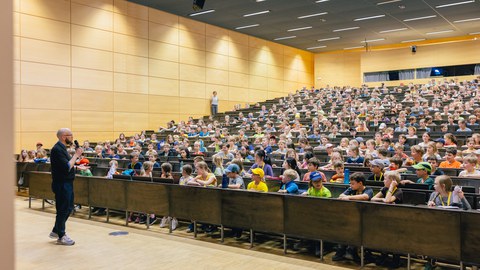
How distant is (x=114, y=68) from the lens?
17125 mm

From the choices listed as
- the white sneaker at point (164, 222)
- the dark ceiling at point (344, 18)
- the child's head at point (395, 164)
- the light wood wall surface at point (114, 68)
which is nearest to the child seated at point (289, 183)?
the child's head at point (395, 164)

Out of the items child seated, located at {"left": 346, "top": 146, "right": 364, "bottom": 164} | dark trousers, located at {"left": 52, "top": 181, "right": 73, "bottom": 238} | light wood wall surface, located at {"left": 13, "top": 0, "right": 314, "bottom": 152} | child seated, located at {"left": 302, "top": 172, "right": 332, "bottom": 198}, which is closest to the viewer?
child seated, located at {"left": 302, "top": 172, "right": 332, "bottom": 198}

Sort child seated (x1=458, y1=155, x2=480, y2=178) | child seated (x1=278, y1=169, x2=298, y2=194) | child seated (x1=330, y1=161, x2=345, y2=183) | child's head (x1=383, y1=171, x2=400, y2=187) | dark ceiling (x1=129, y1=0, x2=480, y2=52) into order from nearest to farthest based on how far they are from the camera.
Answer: child's head (x1=383, y1=171, x2=400, y2=187)
child seated (x1=278, y1=169, x2=298, y2=194)
child seated (x1=458, y1=155, x2=480, y2=178)
child seated (x1=330, y1=161, x2=345, y2=183)
dark ceiling (x1=129, y1=0, x2=480, y2=52)

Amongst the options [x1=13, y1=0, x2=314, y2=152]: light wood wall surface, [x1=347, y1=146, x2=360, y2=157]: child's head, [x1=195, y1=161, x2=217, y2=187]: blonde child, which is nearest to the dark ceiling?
[x1=13, y1=0, x2=314, y2=152]: light wood wall surface

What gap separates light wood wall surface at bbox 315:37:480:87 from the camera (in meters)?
24.0

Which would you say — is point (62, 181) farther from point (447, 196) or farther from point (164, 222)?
point (447, 196)

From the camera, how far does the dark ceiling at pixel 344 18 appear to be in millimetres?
17312

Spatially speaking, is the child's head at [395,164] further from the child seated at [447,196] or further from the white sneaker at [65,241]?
the white sneaker at [65,241]

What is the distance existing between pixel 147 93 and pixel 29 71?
5.18 metres

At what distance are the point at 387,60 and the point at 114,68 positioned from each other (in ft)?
56.9

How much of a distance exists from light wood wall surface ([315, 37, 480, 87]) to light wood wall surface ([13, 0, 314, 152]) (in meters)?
7.07

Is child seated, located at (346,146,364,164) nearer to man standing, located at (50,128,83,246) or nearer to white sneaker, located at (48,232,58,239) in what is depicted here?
man standing, located at (50,128,83,246)

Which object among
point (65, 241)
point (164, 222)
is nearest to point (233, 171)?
point (164, 222)

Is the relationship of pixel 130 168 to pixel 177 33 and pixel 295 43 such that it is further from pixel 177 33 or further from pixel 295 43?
pixel 295 43
